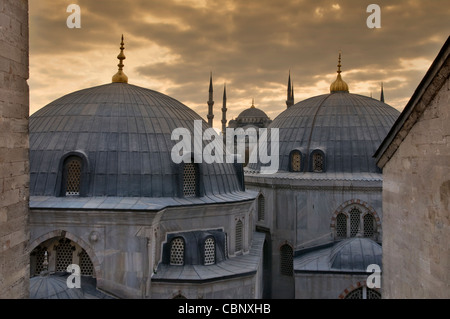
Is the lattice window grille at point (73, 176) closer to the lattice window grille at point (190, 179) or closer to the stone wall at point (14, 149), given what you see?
the lattice window grille at point (190, 179)

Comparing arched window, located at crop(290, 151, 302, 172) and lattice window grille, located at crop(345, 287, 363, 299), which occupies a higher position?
Result: arched window, located at crop(290, 151, 302, 172)

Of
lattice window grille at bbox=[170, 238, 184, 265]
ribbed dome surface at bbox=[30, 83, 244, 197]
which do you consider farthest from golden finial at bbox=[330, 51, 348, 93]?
lattice window grille at bbox=[170, 238, 184, 265]

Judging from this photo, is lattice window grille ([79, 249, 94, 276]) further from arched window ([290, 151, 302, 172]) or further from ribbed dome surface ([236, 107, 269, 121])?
ribbed dome surface ([236, 107, 269, 121])

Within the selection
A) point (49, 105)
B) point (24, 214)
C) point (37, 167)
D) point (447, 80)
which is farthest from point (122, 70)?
point (447, 80)

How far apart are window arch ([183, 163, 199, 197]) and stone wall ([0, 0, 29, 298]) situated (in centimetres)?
979

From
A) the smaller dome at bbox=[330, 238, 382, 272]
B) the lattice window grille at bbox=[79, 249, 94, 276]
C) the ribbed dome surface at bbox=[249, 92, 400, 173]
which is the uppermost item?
the ribbed dome surface at bbox=[249, 92, 400, 173]

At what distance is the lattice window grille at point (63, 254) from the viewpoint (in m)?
14.5

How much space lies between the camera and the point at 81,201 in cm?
1475

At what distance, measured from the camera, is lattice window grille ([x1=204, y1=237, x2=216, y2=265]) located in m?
15.7

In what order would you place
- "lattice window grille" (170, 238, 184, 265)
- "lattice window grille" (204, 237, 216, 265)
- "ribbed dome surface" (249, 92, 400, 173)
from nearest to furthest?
1. "lattice window grille" (170, 238, 184, 265)
2. "lattice window grille" (204, 237, 216, 265)
3. "ribbed dome surface" (249, 92, 400, 173)

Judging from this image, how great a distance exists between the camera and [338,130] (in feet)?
76.0

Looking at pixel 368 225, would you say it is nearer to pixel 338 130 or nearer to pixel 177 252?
pixel 338 130

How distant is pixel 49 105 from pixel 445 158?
A: 54.9 ft

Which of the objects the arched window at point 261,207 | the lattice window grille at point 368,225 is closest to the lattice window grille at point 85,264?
the arched window at point 261,207
